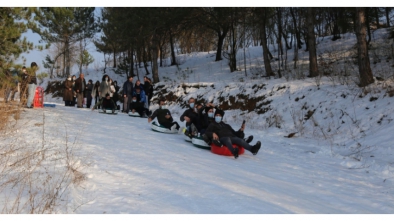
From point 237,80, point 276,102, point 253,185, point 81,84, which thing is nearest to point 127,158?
point 253,185

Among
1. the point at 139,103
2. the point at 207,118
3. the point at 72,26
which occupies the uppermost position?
the point at 72,26

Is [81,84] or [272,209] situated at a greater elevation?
[81,84]

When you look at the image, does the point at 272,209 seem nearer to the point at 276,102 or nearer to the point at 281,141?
the point at 281,141

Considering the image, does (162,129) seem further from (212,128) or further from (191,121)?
(212,128)

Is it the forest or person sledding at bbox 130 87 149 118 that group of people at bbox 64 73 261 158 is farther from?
the forest

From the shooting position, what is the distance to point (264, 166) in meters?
6.80

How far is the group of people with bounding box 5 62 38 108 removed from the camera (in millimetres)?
8734

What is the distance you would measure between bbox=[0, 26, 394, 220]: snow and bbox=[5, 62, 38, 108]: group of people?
107cm

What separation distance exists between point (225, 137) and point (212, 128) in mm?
616

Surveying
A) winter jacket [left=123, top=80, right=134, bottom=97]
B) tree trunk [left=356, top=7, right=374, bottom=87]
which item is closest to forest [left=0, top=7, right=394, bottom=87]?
tree trunk [left=356, top=7, right=374, bottom=87]

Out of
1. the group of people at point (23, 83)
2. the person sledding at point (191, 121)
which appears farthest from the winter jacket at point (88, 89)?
the person sledding at point (191, 121)

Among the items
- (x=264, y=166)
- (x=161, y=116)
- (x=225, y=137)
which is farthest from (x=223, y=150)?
(x=161, y=116)

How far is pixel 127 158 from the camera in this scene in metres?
5.93
